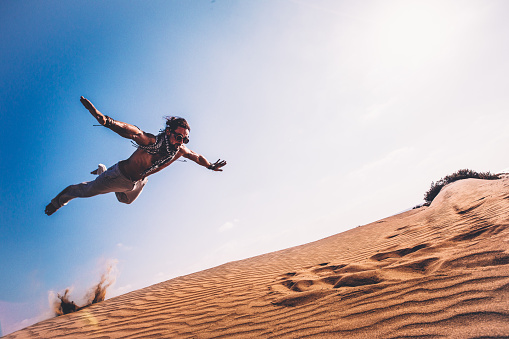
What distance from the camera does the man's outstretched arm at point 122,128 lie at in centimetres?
244

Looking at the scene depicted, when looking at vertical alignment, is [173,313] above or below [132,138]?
below

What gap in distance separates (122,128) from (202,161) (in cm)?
191

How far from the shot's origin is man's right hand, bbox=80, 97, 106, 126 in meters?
2.39

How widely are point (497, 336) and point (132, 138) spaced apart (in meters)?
3.66

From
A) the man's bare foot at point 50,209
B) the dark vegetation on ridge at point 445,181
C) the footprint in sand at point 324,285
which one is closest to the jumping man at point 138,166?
the man's bare foot at point 50,209

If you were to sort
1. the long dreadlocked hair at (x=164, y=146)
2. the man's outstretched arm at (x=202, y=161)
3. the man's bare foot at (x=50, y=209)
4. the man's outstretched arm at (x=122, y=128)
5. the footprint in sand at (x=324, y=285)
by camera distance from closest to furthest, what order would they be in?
the footprint in sand at (x=324, y=285), the man's outstretched arm at (x=122, y=128), the long dreadlocked hair at (x=164, y=146), the man's bare foot at (x=50, y=209), the man's outstretched arm at (x=202, y=161)

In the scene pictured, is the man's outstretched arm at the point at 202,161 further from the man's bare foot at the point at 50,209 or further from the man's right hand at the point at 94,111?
the man's bare foot at the point at 50,209

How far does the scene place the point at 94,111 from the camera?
2463 millimetres

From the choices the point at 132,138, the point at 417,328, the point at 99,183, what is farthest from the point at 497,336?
the point at 99,183

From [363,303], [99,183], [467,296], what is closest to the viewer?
[467,296]

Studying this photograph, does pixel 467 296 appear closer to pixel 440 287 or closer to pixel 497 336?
pixel 440 287

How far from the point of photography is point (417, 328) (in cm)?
144

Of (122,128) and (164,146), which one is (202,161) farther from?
(122,128)

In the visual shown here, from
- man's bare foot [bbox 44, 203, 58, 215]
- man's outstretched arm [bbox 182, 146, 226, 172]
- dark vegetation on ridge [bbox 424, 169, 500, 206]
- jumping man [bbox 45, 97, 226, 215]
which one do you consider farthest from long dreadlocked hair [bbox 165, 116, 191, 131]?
dark vegetation on ridge [bbox 424, 169, 500, 206]
